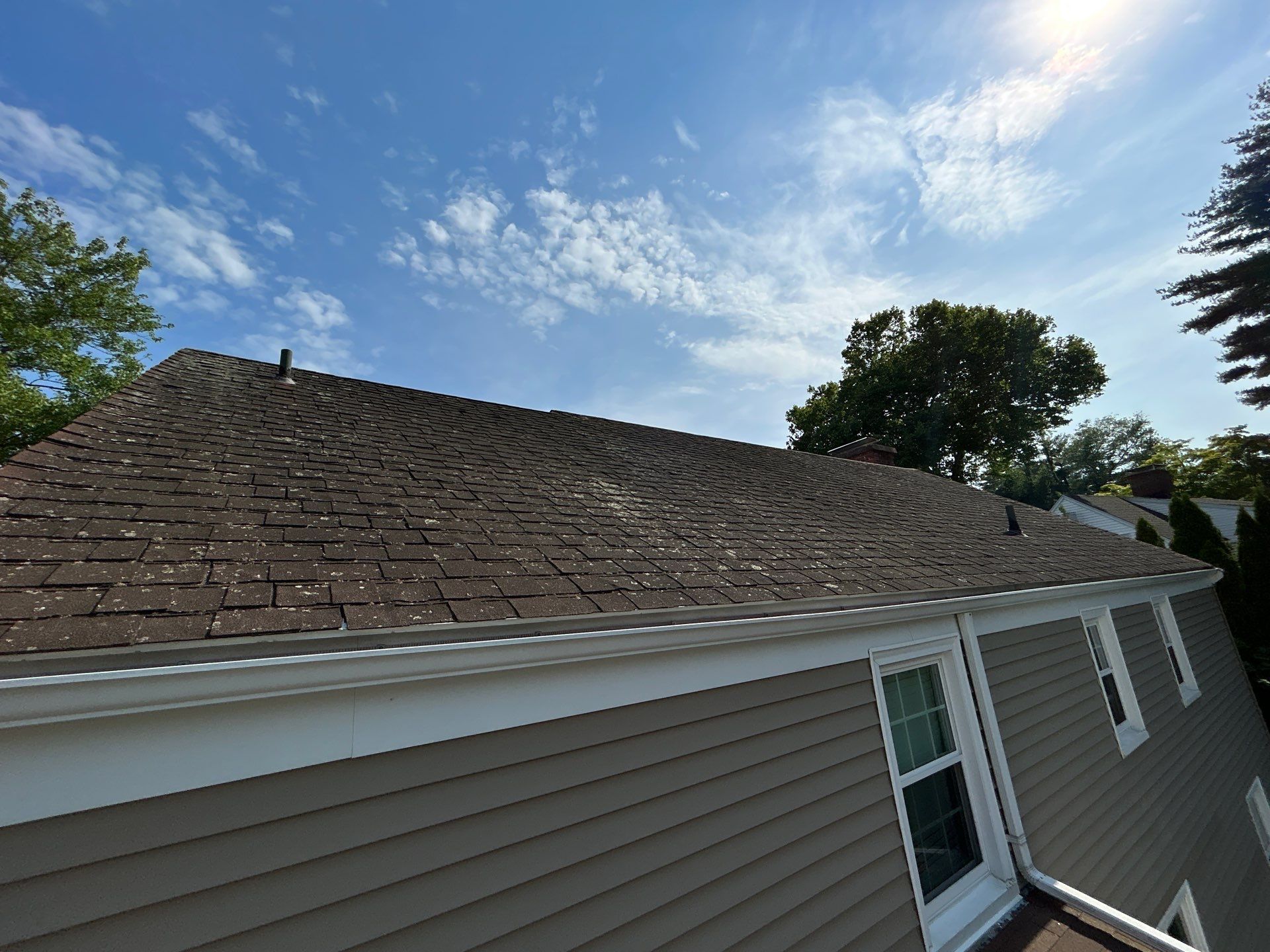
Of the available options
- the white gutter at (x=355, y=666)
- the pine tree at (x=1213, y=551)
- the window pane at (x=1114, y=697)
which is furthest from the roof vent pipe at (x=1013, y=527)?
the pine tree at (x=1213, y=551)

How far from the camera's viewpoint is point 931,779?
12.9 feet

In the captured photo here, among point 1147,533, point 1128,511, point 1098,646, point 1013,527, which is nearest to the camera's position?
point 1098,646

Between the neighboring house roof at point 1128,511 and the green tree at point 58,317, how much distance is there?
1591 inches

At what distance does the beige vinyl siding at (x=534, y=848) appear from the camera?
1497 mm

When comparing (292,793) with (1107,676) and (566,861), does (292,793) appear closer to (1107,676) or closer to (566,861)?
(566,861)

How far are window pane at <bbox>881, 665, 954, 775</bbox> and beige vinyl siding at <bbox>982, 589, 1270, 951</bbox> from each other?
2.26 feet

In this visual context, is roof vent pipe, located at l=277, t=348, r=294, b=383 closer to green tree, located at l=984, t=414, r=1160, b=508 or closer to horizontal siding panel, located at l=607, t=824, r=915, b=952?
horizontal siding panel, located at l=607, t=824, r=915, b=952

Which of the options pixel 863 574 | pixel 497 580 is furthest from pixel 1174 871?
pixel 497 580

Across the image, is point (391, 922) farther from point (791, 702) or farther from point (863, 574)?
point (863, 574)

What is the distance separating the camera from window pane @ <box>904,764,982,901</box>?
3.65 m

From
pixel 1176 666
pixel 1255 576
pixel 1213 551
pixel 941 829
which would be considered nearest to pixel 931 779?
pixel 941 829

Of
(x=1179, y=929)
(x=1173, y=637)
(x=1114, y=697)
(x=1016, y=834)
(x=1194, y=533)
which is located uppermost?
(x=1194, y=533)

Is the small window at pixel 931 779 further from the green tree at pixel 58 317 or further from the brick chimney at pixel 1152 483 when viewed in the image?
A: the brick chimney at pixel 1152 483

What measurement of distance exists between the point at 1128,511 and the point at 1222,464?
21.7 ft
